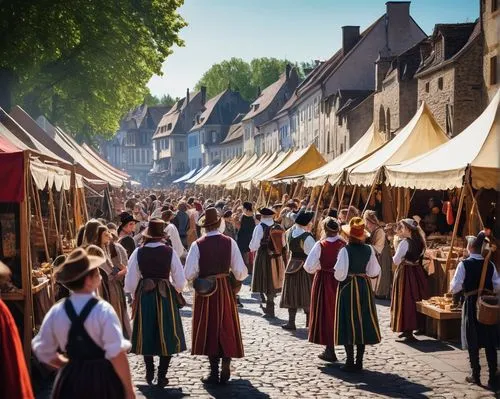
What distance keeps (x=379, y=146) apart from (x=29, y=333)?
45.8 feet

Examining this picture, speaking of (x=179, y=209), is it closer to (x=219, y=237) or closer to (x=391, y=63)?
(x=219, y=237)

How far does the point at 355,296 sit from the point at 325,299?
2.18 feet

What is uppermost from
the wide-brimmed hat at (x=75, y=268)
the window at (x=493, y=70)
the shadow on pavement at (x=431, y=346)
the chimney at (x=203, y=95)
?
the chimney at (x=203, y=95)

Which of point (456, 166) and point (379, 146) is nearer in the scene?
point (456, 166)

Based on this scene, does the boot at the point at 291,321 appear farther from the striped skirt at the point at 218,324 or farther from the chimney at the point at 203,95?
the chimney at the point at 203,95

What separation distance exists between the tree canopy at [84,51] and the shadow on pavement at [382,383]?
1736 cm

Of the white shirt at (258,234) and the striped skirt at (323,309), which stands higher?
the white shirt at (258,234)

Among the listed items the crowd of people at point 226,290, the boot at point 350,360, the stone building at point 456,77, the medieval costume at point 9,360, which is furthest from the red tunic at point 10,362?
the stone building at point 456,77

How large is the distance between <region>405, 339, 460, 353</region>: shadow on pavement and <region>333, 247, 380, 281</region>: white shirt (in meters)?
1.81

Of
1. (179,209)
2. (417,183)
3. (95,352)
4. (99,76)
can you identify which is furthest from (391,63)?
(95,352)

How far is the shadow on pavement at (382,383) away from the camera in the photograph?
802 centimetres

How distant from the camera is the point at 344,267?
29.7 ft

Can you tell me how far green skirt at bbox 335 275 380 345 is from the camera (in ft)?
29.6

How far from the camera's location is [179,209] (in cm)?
1889
